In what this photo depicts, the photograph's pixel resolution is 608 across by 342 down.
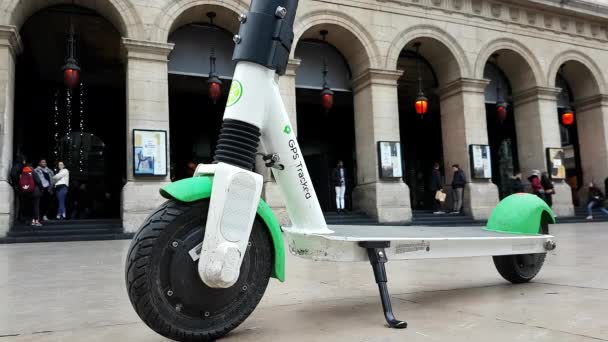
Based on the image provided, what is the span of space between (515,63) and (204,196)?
17827 millimetres

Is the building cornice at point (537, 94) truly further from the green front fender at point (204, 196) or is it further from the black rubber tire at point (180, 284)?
the black rubber tire at point (180, 284)

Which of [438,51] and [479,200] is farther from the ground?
[438,51]

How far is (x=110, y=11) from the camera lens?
12359 millimetres

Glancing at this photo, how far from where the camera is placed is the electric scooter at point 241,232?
86.7 inches

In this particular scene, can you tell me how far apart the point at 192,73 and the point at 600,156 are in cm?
1570

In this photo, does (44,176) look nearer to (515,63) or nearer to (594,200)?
(515,63)

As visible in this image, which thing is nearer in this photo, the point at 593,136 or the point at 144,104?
the point at 144,104

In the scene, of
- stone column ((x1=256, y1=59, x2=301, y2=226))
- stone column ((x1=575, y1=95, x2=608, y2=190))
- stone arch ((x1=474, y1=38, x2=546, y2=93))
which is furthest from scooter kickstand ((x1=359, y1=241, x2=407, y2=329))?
stone column ((x1=575, y1=95, x2=608, y2=190))

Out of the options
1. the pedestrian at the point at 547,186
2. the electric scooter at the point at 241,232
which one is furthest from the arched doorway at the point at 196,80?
the pedestrian at the point at 547,186

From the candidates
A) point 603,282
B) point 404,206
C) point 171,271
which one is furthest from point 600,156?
point 171,271

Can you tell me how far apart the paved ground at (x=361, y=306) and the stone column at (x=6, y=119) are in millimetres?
6020

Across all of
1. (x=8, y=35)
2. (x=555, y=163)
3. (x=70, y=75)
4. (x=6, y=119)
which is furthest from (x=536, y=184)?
(x=8, y=35)

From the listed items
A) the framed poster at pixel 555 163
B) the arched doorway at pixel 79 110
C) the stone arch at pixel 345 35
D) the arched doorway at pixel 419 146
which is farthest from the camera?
the arched doorway at pixel 419 146

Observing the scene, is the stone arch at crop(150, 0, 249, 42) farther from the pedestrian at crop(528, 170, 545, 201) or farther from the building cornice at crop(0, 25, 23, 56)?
the pedestrian at crop(528, 170, 545, 201)
